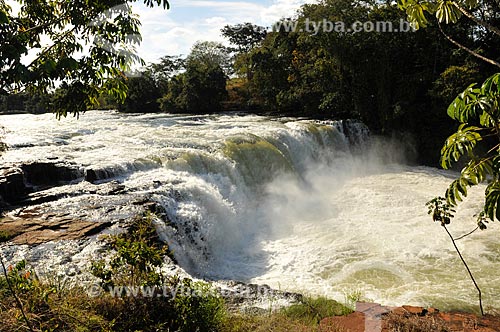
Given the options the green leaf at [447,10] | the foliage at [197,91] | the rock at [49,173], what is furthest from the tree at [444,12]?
the foliage at [197,91]

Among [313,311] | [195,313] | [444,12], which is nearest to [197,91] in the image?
[313,311]

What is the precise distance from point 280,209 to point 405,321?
649cm

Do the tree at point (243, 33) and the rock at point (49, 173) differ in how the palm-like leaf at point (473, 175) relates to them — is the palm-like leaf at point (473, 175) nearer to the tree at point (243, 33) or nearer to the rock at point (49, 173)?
the rock at point (49, 173)

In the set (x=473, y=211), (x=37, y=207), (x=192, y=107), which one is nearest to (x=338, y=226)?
(x=473, y=211)

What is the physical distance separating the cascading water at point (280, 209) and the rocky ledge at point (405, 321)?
1512 mm

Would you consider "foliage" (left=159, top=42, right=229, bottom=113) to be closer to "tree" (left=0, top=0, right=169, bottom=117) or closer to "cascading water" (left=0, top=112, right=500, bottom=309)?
"cascading water" (left=0, top=112, right=500, bottom=309)

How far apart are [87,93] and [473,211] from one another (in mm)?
9926

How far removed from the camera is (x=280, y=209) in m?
10.3

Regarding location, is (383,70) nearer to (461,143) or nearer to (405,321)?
(405,321)

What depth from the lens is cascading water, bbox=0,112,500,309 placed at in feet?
21.5

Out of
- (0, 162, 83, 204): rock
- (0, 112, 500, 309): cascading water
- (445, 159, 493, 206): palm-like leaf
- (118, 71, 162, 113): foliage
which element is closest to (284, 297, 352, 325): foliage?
(0, 112, 500, 309): cascading water

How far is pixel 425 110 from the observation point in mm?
17109

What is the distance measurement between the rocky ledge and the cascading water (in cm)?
151

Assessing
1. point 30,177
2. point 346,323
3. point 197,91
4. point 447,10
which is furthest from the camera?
point 197,91
